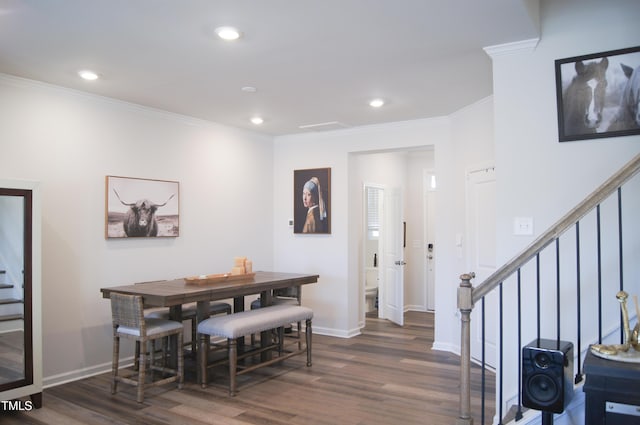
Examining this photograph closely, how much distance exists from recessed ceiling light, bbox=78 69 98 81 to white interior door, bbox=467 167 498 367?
11.5ft

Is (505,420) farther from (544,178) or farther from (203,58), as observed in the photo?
(203,58)

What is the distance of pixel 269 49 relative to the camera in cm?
334

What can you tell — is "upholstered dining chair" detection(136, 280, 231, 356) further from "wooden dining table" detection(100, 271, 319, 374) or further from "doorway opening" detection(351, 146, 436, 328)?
"doorway opening" detection(351, 146, 436, 328)

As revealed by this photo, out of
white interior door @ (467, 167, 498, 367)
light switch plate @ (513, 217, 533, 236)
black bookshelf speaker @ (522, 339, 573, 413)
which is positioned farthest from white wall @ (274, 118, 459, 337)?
black bookshelf speaker @ (522, 339, 573, 413)

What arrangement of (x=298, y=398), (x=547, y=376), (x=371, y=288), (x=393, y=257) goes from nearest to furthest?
(x=547, y=376), (x=298, y=398), (x=393, y=257), (x=371, y=288)

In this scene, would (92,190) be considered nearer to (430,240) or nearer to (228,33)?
(228,33)

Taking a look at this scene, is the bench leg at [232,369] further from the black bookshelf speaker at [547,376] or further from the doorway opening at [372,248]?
the doorway opening at [372,248]

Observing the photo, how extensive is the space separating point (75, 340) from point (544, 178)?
397cm

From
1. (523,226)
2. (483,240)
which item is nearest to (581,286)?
(523,226)

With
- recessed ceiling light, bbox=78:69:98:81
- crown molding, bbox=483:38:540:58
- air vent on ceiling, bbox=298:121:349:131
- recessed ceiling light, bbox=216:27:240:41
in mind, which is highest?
recessed ceiling light, bbox=216:27:240:41

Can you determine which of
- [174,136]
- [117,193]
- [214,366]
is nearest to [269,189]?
[174,136]

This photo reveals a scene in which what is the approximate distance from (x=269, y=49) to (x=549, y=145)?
195cm

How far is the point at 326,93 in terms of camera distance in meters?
4.46

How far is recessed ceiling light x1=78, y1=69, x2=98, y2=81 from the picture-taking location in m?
3.82
